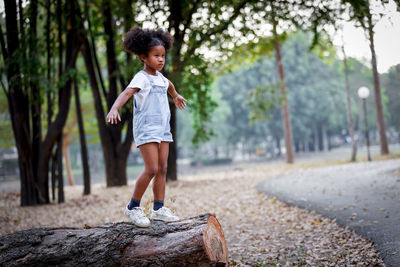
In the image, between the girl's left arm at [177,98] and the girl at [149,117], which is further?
the girl's left arm at [177,98]

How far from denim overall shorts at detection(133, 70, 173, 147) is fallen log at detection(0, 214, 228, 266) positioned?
900 millimetres

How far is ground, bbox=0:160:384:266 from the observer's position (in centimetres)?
516

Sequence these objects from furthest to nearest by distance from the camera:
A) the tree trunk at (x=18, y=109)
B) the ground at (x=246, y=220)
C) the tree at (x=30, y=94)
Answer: the tree trunk at (x=18, y=109) → the tree at (x=30, y=94) → the ground at (x=246, y=220)

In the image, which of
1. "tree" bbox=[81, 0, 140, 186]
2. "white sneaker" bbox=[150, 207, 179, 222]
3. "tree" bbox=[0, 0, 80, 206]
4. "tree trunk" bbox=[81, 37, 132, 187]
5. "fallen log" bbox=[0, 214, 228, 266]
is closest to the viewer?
"fallen log" bbox=[0, 214, 228, 266]

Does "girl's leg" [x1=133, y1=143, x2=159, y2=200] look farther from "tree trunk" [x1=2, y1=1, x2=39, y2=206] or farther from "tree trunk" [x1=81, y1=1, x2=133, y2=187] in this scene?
"tree trunk" [x1=81, y1=1, x2=133, y2=187]

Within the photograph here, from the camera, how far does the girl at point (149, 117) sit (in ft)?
12.8

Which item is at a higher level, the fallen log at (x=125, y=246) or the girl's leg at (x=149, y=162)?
the girl's leg at (x=149, y=162)

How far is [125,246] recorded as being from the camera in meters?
3.78

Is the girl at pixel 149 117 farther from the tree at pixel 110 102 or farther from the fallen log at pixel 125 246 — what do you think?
the tree at pixel 110 102

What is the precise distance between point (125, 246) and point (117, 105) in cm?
138

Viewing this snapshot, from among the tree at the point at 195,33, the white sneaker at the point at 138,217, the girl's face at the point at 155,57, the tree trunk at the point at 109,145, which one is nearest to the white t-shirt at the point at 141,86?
the girl's face at the point at 155,57

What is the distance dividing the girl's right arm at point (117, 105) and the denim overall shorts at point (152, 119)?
196 millimetres

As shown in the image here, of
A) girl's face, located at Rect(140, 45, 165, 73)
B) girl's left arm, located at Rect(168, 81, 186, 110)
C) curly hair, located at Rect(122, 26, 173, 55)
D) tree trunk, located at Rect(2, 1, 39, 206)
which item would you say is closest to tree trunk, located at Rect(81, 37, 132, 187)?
tree trunk, located at Rect(2, 1, 39, 206)

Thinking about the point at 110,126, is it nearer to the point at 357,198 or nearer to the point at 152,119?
the point at 357,198
